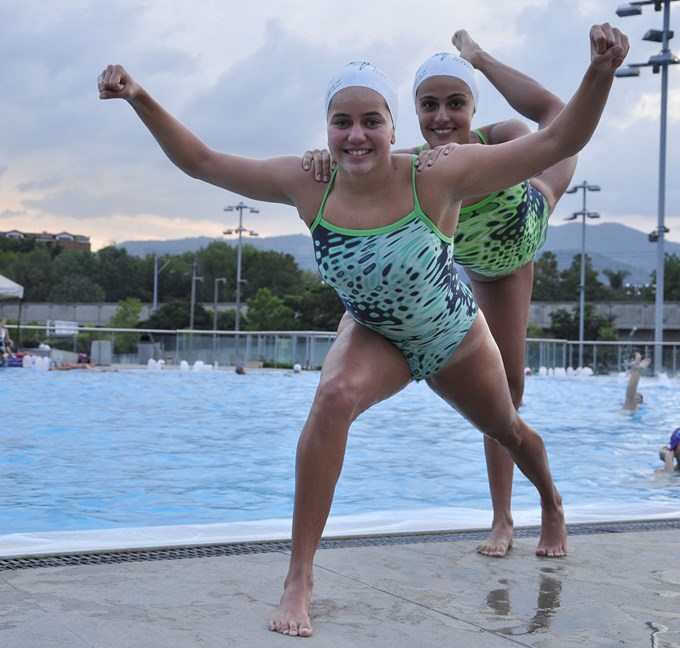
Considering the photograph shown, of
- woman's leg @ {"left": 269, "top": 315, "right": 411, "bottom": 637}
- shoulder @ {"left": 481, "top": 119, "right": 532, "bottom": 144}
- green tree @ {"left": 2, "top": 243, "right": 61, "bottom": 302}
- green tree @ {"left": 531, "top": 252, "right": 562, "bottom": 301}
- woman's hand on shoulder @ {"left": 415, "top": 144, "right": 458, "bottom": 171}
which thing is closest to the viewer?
woman's leg @ {"left": 269, "top": 315, "right": 411, "bottom": 637}

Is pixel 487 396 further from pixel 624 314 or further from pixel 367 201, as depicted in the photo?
pixel 624 314

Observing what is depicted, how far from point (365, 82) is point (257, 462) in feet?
22.4

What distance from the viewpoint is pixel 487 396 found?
12.1 ft

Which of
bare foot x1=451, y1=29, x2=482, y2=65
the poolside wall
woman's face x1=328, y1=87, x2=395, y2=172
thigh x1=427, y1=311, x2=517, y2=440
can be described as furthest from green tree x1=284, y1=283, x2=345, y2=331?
woman's face x1=328, y1=87, x2=395, y2=172

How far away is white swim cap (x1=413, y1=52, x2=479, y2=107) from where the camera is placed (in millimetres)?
3945

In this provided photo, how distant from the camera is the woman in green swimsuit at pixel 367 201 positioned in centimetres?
308

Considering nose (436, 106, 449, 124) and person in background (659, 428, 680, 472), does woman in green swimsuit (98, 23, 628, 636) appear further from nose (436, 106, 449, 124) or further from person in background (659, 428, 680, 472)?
person in background (659, 428, 680, 472)

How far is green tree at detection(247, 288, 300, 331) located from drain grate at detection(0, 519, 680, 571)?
53.5m

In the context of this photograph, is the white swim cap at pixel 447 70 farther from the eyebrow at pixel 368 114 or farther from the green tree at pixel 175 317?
the green tree at pixel 175 317

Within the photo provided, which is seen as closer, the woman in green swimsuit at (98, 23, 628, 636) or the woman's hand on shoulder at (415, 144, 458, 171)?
the woman in green swimsuit at (98, 23, 628, 636)

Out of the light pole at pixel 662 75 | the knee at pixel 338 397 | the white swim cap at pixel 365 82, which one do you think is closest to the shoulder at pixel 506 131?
the white swim cap at pixel 365 82

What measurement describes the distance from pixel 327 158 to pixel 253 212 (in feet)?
173

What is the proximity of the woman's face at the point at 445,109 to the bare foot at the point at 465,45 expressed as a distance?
709mm

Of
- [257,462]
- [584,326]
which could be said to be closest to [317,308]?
[584,326]
